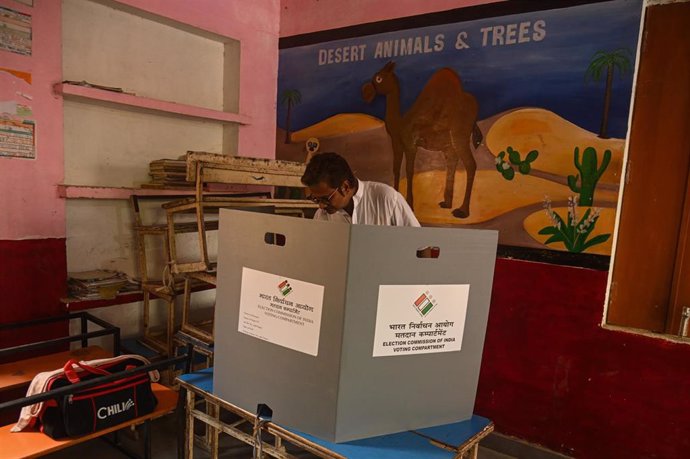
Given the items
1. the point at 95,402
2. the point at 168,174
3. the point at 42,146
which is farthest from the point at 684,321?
the point at 42,146

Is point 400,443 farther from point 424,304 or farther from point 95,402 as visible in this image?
point 95,402

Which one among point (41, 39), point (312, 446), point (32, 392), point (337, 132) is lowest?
point (32, 392)

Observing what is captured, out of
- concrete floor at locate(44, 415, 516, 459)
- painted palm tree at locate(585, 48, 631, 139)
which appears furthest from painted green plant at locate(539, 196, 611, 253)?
concrete floor at locate(44, 415, 516, 459)

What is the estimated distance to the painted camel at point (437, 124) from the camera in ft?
8.19

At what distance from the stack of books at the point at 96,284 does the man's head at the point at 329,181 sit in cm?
136

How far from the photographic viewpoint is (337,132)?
3.00 metres

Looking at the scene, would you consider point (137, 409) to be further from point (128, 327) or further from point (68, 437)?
point (128, 327)

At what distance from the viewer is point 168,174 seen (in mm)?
2688

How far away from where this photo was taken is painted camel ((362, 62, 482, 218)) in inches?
98.3

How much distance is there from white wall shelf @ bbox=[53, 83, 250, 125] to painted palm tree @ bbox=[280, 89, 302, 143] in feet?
0.93

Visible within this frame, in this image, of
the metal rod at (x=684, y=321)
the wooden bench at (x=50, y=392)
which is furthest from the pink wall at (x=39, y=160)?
the metal rod at (x=684, y=321)

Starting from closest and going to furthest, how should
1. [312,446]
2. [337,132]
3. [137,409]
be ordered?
1. [312,446]
2. [137,409]
3. [337,132]

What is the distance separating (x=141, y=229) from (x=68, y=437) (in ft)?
3.90

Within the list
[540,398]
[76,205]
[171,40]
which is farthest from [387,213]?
[171,40]
